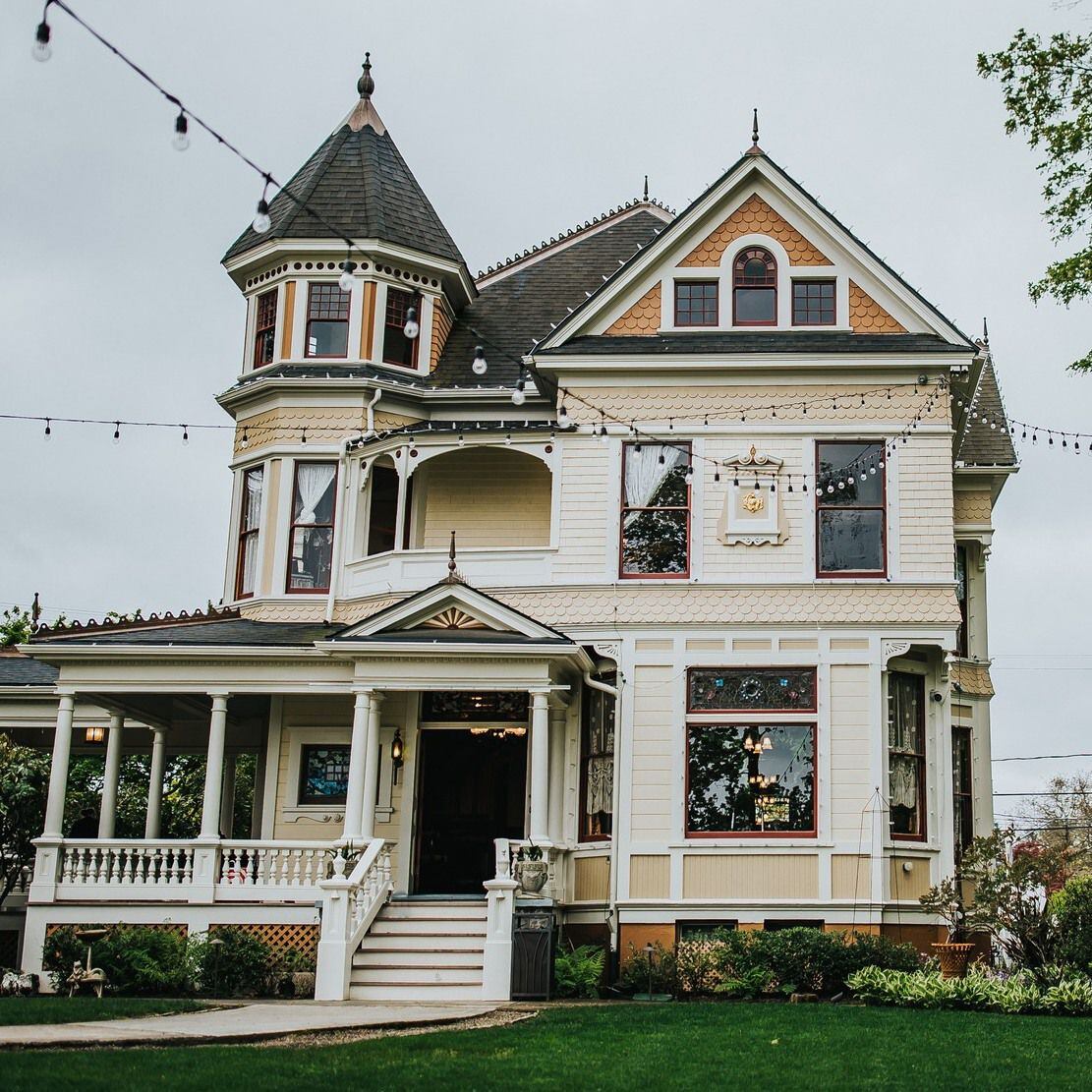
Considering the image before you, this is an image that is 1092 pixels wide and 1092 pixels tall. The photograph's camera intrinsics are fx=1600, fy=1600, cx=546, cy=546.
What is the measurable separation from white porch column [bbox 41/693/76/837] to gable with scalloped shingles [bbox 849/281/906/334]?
12.3 m

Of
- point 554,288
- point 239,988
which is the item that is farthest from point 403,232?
point 239,988

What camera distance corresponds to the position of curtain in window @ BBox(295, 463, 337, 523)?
24469 mm

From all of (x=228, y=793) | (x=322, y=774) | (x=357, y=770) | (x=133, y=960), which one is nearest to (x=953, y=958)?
(x=357, y=770)

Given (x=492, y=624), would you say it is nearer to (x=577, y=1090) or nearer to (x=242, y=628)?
(x=242, y=628)

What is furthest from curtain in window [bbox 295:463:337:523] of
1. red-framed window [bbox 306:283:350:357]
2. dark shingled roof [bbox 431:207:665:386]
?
dark shingled roof [bbox 431:207:665:386]

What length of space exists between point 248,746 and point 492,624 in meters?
6.40

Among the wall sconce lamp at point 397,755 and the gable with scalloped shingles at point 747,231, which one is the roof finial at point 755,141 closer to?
the gable with scalloped shingles at point 747,231

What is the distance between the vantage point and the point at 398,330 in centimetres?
2555

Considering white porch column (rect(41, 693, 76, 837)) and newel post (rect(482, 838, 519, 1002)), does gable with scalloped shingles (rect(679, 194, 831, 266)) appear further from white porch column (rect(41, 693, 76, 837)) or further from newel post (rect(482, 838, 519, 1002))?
white porch column (rect(41, 693, 76, 837))

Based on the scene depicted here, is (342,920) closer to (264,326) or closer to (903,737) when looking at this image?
(903,737)

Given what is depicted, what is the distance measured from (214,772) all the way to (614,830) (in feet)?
18.0

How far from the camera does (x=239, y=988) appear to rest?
19734 mm

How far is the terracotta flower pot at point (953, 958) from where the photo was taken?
19.2 metres

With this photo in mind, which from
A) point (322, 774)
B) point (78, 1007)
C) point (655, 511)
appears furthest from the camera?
point (322, 774)
